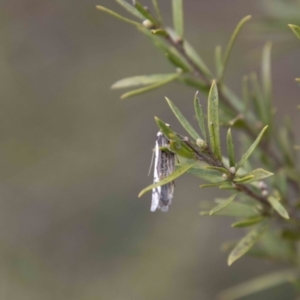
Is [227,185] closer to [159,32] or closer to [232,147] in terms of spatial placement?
[232,147]

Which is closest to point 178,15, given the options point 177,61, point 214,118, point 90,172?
point 177,61

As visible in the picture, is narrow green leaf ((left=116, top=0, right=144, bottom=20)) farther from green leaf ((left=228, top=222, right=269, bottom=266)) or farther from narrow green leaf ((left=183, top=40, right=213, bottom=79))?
green leaf ((left=228, top=222, right=269, bottom=266))

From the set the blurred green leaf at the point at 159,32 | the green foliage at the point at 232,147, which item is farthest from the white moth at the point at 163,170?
the blurred green leaf at the point at 159,32

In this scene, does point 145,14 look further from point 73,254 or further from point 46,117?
point 46,117

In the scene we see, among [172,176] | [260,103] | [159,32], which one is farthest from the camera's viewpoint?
[260,103]

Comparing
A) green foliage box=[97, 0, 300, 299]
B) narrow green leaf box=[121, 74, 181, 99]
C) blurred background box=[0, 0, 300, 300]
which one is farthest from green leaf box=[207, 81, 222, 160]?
blurred background box=[0, 0, 300, 300]

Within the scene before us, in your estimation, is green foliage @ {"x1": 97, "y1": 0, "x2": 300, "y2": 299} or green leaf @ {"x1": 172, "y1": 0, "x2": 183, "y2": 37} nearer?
green foliage @ {"x1": 97, "y1": 0, "x2": 300, "y2": 299}

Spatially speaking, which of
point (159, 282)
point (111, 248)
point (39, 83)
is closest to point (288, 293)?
point (159, 282)
